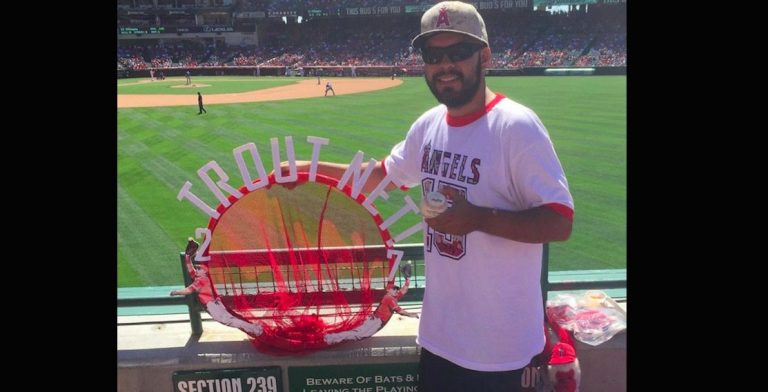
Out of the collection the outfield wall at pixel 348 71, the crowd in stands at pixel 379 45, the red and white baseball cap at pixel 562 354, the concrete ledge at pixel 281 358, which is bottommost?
the concrete ledge at pixel 281 358

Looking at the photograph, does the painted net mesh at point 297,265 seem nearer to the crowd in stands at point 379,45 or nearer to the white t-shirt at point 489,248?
the white t-shirt at point 489,248

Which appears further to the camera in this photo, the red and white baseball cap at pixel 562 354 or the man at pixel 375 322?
the man at pixel 375 322

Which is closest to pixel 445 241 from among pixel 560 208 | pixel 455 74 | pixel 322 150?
pixel 560 208

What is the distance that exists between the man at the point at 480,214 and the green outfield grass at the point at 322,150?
3685mm

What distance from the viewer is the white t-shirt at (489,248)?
6.40 feet

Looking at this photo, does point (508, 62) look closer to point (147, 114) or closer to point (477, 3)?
point (477, 3)

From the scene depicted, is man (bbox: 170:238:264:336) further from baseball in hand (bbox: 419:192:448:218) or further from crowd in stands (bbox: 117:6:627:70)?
crowd in stands (bbox: 117:6:627:70)

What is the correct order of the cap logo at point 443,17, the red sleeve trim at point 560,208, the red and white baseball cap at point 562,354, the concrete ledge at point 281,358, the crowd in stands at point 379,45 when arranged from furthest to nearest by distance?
the crowd in stands at point 379,45 → the concrete ledge at point 281,358 → the red and white baseball cap at point 562,354 → the cap logo at point 443,17 → the red sleeve trim at point 560,208

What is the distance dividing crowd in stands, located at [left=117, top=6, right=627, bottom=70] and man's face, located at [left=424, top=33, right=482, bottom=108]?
4138 centimetres

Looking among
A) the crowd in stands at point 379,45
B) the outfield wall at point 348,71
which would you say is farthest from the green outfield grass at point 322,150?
the crowd in stands at point 379,45

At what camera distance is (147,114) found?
19953 mm

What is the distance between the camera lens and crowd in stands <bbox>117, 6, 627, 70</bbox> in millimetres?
44875

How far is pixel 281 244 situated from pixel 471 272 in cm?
112
